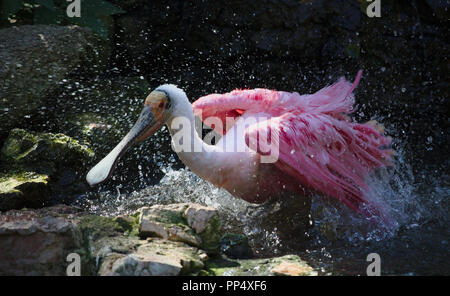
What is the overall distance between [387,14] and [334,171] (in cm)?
225

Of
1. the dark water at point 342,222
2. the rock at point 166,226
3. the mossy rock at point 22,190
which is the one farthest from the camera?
the mossy rock at point 22,190

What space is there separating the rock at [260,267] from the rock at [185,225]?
4.2 inches

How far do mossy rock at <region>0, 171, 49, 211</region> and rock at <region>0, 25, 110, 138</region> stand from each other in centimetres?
61

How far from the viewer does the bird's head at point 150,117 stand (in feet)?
11.3

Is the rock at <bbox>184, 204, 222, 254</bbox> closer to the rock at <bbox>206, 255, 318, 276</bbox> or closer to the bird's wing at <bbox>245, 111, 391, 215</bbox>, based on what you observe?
the rock at <bbox>206, 255, 318, 276</bbox>

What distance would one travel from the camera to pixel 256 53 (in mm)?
5500

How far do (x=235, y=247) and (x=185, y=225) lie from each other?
0.31m

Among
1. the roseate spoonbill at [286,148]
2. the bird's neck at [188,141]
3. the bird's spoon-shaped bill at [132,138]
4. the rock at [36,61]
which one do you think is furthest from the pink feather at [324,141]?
the rock at [36,61]

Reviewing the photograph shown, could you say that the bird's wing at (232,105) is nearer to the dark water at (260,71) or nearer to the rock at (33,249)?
the dark water at (260,71)

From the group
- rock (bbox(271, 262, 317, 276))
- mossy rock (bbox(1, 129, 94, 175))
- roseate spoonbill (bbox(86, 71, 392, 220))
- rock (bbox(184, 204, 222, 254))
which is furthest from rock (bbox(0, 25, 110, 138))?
rock (bbox(271, 262, 317, 276))

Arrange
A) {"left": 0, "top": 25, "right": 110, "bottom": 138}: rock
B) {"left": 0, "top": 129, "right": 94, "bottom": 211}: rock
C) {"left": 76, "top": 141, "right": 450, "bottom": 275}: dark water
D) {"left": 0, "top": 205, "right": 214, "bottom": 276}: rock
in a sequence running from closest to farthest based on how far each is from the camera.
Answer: {"left": 0, "top": 205, "right": 214, "bottom": 276}: rock → {"left": 76, "top": 141, "right": 450, "bottom": 275}: dark water → {"left": 0, "top": 129, "right": 94, "bottom": 211}: rock → {"left": 0, "top": 25, "right": 110, "bottom": 138}: rock

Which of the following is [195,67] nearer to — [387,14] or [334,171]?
[387,14]

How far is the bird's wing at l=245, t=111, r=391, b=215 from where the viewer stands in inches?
137

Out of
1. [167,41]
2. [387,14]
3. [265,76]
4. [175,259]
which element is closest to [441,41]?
[387,14]
